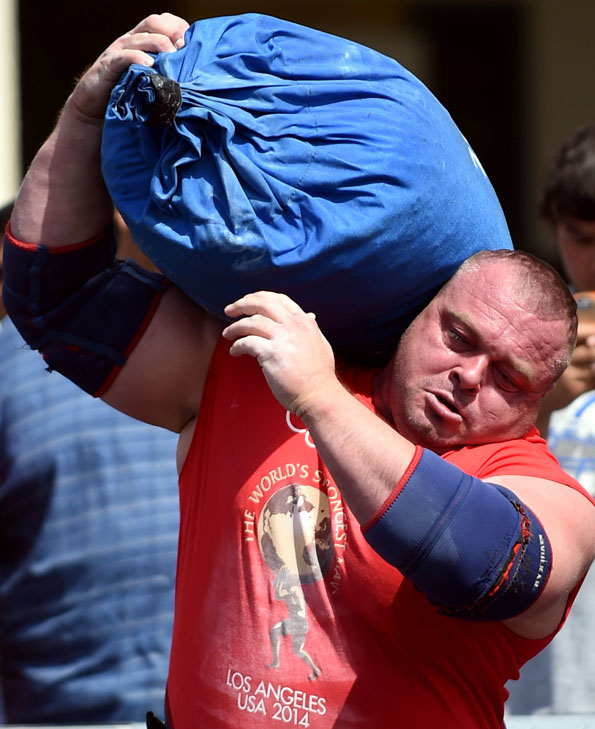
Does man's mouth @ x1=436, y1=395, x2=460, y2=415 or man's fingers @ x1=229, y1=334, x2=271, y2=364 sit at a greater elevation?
man's fingers @ x1=229, y1=334, x2=271, y2=364

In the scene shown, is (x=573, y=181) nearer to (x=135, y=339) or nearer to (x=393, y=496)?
(x=135, y=339)

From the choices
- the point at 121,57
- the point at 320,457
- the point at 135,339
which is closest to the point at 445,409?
the point at 320,457

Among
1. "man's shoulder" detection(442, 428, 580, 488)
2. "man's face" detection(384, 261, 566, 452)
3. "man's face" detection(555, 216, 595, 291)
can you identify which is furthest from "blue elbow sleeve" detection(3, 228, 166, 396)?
"man's face" detection(555, 216, 595, 291)

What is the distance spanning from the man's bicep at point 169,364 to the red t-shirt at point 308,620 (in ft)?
0.50

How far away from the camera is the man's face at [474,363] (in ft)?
6.31

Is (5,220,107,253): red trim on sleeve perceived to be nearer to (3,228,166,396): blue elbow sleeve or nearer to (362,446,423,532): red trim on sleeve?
(3,228,166,396): blue elbow sleeve

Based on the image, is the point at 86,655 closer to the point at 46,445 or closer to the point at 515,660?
the point at 46,445

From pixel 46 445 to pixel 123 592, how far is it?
0.45 metres

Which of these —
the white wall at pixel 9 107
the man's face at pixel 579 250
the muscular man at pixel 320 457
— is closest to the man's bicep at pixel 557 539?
the muscular man at pixel 320 457

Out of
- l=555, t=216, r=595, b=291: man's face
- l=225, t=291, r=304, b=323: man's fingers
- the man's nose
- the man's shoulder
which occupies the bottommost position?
l=555, t=216, r=595, b=291: man's face

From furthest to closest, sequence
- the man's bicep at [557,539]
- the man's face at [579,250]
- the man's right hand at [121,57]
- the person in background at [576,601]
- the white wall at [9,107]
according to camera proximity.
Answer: the white wall at [9,107] < the man's face at [579,250] < the person in background at [576,601] < the man's right hand at [121,57] < the man's bicep at [557,539]

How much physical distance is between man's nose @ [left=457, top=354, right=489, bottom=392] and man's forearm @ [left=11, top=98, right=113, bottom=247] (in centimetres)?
70

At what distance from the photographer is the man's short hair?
11.9 ft

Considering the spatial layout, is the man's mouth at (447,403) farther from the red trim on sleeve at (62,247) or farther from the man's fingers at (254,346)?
the red trim on sleeve at (62,247)
